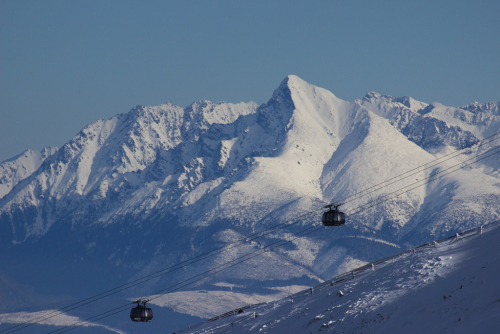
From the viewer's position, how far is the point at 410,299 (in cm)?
5588

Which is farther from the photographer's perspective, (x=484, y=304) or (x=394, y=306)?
(x=394, y=306)

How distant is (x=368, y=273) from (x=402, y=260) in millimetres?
3231

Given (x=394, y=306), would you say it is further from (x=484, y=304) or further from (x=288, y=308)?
(x=288, y=308)

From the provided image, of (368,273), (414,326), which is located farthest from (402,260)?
(414,326)

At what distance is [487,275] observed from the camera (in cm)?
5378

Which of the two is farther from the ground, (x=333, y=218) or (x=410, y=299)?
(x=333, y=218)

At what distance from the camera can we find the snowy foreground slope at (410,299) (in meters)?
49.8

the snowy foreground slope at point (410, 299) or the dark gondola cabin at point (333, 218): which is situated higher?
the dark gondola cabin at point (333, 218)

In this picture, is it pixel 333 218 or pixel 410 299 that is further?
pixel 333 218

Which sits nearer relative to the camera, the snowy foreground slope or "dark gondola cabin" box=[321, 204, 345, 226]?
the snowy foreground slope

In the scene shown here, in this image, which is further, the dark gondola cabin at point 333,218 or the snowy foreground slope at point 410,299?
the dark gondola cabin at point 333,218

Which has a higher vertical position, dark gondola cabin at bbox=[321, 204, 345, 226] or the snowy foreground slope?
dark gondola cabin at bbox=[321, 204, 345, 226]

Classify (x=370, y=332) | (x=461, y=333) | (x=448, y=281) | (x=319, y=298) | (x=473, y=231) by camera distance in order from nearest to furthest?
1. (x=461, y=333)
2. (x=370, y=332)
3. (x=448, y=281)
4. (x=319, y=298)
5. (x=473, y=231)

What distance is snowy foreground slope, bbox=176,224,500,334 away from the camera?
49812mm
